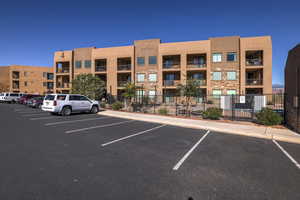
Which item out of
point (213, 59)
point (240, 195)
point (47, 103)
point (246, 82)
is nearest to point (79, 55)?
point (47, 103)

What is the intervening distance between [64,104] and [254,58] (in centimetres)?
3039

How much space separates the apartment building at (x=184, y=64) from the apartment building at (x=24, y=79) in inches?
775

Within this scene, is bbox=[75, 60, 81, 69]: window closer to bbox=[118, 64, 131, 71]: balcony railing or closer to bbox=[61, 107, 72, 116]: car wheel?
bbox=[118, 64, 131, 71]: balcony railing

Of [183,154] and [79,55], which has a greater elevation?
[79,55]

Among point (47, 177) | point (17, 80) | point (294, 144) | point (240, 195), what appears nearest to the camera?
point (240, 195)

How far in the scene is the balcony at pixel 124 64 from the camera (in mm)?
31984

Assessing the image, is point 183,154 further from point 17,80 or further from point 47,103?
point 17,80

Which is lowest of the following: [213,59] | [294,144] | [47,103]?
[294,144]

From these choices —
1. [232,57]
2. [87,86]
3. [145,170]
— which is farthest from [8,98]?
[232,57]

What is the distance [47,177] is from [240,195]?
13.2ft

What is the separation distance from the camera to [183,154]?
203 inches

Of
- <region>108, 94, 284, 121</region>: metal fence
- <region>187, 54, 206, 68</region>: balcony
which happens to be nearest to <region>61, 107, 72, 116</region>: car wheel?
<region>108, 94, 284, 121</region>: metal fence

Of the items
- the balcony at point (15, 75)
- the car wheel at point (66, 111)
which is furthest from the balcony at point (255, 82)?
the balcony at point (15, 75)

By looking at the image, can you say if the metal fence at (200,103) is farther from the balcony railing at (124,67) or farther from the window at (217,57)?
the window at (217,57)
